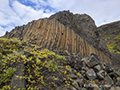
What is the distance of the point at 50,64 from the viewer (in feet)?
14.6

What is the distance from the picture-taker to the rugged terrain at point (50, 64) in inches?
128

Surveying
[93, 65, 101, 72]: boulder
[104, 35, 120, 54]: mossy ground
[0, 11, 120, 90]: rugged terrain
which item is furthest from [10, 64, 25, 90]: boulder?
[104, 35, 120, 54]: mossy ground

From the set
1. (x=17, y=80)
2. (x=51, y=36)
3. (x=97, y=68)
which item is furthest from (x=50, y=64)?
(x=51, y=36)

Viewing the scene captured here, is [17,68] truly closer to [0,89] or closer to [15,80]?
[15,80]

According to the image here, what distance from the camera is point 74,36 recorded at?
41.3 ft

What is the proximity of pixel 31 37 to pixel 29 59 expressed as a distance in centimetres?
713

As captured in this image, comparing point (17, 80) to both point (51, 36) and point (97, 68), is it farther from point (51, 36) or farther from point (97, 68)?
point (51, 36)

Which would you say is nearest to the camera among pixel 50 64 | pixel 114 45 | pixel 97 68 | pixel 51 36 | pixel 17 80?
pixel 17 80

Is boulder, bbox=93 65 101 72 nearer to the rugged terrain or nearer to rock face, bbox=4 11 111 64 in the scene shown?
the rugged terrain

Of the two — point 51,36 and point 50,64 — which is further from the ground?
point 51,36

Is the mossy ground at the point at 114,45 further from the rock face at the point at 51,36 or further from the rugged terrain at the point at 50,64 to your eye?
the rugged terrain at the point at 50,64

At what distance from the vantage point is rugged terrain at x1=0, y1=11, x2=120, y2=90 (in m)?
3.26

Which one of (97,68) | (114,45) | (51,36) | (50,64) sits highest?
(114,45)

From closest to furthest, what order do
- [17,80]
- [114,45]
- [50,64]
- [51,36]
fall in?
[17,80] < [50,64] < [51,36] < [114,45]
